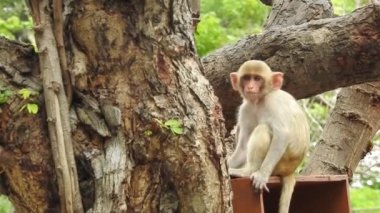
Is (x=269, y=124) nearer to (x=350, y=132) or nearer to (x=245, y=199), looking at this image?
(x=350, y=132)

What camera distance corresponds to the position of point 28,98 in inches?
105

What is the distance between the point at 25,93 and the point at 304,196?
1962 millimetres

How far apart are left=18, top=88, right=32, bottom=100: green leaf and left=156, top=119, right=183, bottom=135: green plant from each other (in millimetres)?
500

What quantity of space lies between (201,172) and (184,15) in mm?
644

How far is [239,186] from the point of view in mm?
3236

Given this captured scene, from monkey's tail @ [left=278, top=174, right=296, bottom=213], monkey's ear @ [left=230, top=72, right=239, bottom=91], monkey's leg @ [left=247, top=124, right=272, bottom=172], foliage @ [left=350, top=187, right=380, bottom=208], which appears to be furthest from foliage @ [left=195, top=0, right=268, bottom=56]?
monkey's tail @ [left=278, top=174, right=296, bottom=213]

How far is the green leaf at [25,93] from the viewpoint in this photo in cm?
263

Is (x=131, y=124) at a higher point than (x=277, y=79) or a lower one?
lower

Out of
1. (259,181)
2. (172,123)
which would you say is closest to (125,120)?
(172,123)

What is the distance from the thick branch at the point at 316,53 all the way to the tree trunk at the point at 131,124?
1130 millimetres

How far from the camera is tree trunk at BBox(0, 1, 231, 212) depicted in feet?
8.81

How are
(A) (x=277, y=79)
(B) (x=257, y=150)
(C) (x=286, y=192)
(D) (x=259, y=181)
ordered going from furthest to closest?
1. (B) (x=257, y=150)
2. (A) (x=277, y=79)
3. (C) (x=286, y=192)
4. (D) (x=259, y=181)

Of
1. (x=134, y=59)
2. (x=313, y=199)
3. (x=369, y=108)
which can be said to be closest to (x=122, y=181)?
(x=134, y=59)

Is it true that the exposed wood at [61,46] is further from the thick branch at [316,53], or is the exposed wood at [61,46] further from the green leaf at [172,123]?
the thick branch at [316,53]
